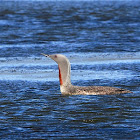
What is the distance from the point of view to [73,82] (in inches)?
679

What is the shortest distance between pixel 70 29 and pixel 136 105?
69.2 ft

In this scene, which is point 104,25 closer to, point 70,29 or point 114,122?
point 70,29

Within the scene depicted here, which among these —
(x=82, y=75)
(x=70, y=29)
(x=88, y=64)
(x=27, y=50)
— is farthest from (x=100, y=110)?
(x=70, y=29)

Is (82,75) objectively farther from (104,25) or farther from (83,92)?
(104,25)

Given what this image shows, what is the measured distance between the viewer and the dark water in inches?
454

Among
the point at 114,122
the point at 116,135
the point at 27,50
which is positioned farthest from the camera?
the point at 27,50

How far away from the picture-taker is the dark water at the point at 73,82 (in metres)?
11.5

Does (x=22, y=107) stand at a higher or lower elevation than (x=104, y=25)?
higher

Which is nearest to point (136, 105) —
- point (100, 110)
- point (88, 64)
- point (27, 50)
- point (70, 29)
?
point (100, 110)

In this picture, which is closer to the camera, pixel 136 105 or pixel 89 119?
pixel 89 119

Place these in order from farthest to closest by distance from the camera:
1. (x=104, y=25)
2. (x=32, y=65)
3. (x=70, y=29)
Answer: (x=104, y=25) < (x=70, y=29) < (x=32, y=65)

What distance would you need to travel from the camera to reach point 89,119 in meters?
12.4

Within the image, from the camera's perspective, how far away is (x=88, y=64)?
67.5 feet

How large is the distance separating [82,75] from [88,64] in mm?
2316
